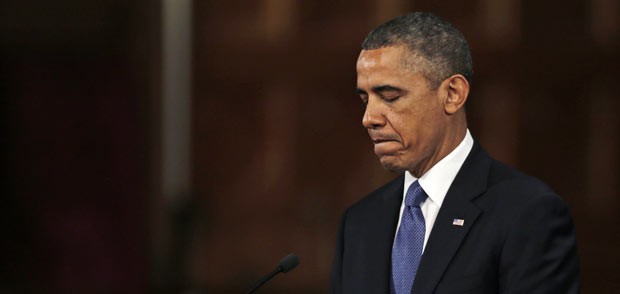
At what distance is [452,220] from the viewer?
1.93 metres

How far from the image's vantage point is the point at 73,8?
17.9ft

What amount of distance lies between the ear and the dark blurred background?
3.14 meters

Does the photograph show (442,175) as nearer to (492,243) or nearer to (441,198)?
(441,198)

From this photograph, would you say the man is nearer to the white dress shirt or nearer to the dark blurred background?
the white dress shirt

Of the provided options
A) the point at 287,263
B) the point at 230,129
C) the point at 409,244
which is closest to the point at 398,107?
the point at 409,244

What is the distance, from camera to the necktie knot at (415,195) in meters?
2.03

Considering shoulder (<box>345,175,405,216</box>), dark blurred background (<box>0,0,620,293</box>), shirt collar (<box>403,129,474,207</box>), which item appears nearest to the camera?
shirt collar (<box>403,129,474,207</box>)

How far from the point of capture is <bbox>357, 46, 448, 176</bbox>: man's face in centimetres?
191

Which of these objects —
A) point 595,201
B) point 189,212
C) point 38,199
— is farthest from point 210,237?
point 595,201

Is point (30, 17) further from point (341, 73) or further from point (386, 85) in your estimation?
point (386, 85)

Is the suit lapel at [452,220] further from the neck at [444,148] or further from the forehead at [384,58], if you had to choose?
the forehead at [384,58]

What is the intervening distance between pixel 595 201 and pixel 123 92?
2845mm

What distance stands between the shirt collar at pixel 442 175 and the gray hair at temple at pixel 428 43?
0.58ft

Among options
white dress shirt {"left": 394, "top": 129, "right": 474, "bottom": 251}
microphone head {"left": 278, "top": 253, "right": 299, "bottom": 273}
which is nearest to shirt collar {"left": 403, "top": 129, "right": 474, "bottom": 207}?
white dress shirt {"left": 394, "top": 129, "right": 474, "bottom": 251}
